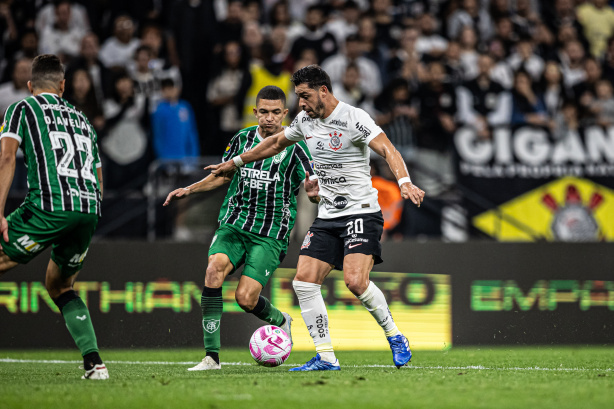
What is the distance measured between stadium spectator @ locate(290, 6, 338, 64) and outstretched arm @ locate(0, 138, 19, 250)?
24.8 ft

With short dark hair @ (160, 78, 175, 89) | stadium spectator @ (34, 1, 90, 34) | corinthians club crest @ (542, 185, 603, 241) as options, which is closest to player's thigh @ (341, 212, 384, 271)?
corinthians club crest @ (542, 185, 603, 241)

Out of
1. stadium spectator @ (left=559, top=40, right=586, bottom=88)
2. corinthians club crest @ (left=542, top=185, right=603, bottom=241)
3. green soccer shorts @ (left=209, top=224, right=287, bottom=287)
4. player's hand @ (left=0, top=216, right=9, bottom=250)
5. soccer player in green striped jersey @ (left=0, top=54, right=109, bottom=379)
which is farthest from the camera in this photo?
stadium spectator @ (left=559, top=40, right=586, bottom=88)

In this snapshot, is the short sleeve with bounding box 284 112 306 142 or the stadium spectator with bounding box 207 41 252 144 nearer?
the short sleeve with bounding box 284 112 306 142

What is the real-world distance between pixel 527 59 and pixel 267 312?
8.45 meters

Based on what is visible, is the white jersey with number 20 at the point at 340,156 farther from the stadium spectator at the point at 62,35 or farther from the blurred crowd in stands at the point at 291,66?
the stadium spectator at the point at 62,35

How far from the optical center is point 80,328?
6.17m

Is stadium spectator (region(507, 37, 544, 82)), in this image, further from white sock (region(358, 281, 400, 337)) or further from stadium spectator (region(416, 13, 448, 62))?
Result: white sock (region(358, 281, 400, 337))

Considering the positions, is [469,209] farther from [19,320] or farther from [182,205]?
[19,320]

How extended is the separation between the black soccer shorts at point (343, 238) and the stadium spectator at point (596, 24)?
975cm

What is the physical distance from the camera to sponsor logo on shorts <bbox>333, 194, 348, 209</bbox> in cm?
712

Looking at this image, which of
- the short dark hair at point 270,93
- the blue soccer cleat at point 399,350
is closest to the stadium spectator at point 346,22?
the short dark hair at point 270,93

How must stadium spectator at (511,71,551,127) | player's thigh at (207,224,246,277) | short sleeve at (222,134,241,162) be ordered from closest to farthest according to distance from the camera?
player's thigh at (207,224,246,277), short sleeve at (222,134,241,162), stadium spectator at (511,71,551,127)

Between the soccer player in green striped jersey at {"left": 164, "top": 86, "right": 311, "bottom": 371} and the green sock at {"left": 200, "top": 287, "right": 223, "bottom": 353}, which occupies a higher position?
the soccer player in green striped jersey at {"left": 164, "top": 86, "right": 311, "bottom": 371}

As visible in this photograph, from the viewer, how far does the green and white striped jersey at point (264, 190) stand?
7.77 metres
